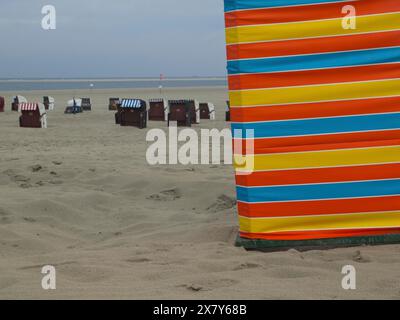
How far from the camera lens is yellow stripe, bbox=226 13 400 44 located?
4.33 meters

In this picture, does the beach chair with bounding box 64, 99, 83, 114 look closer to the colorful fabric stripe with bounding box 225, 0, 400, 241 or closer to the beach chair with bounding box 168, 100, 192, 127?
the beach chair with bounding box 168, 100, 192, 127

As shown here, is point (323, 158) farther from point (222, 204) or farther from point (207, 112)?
point (207, 112)

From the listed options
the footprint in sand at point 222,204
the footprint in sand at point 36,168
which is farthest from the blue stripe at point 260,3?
the footprint in sand at point 36,168

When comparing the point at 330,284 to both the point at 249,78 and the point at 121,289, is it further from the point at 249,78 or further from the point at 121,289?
the point at 249,78

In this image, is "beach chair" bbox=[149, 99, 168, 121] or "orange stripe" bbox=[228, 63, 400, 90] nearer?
"orange stripe" bbox=[228, 63, 400, 90]

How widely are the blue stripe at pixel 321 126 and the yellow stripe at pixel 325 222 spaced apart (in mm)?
632

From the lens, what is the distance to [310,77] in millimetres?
Result: 4355

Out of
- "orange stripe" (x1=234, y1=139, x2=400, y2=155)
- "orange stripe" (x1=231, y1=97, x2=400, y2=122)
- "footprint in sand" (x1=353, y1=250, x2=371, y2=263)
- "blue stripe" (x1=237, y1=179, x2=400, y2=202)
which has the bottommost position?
"footprint in sand" (x1=353, y1=250, x2=371, y2=263)

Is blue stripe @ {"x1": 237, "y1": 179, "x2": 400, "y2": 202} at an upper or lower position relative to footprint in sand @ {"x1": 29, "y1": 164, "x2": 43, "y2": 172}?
upper

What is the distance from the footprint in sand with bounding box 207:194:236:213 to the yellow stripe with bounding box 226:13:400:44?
2162 millimetres

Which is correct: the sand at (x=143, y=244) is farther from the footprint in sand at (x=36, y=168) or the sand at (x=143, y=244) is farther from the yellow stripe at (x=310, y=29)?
the yellow stripe at (x=310, y=29)

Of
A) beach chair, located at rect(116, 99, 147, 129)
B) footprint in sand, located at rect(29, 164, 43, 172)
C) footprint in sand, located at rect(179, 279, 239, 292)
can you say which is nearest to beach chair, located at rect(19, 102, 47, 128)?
beach chair, located at rect(116, 99, 147, 129)

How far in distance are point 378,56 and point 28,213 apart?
347 centimetres

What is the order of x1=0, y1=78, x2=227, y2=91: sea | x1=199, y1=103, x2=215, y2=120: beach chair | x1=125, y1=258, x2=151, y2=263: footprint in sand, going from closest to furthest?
x1=125, y1=258, x2=151, y2=263: footprint in sand < x1=199, y1=103, x2=215, y2=120: beach chair < x1=0, y1=78, x2=227, y2=91: sea
